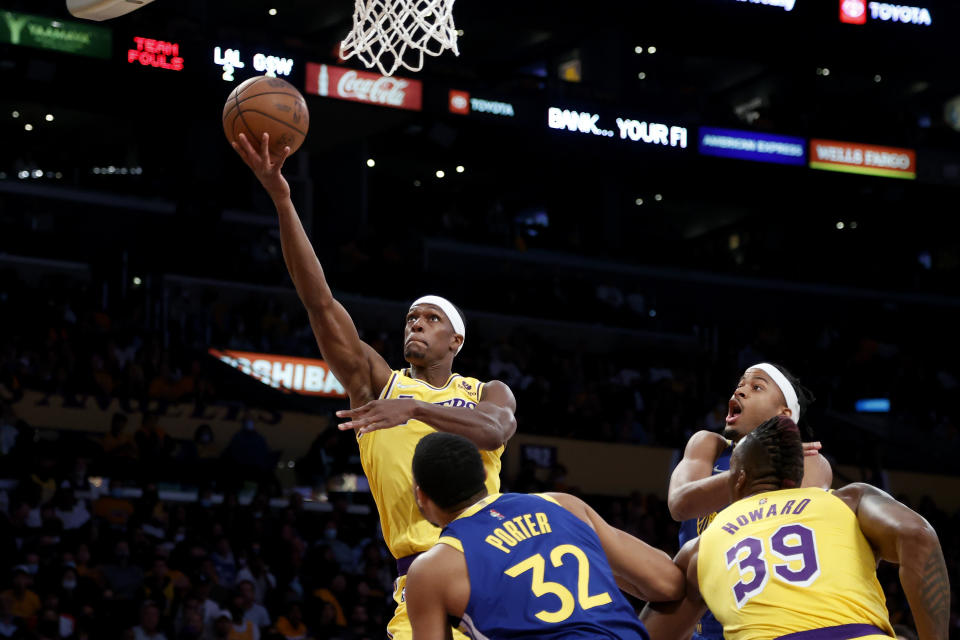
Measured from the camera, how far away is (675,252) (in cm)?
2962

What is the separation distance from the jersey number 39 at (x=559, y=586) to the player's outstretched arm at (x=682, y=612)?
1.83 feet

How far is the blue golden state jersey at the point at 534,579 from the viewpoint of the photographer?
3699 millimetres

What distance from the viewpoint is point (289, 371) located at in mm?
19266

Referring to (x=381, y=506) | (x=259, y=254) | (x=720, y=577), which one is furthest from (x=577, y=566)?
(x=259, y=254)

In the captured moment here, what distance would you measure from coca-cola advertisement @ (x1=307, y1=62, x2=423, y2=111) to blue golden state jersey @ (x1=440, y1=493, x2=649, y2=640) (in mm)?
16815

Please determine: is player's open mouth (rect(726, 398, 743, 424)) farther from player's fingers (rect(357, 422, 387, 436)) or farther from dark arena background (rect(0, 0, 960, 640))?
dark arena background (rect(0, 0, 960, 640))

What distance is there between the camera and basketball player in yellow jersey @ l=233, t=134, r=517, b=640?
517 centimetres

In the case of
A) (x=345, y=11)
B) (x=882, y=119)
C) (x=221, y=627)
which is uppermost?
(x=345, y=11)

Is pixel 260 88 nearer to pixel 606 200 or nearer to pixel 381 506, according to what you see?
pixel 381 506

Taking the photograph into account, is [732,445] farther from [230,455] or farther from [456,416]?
[230,455]

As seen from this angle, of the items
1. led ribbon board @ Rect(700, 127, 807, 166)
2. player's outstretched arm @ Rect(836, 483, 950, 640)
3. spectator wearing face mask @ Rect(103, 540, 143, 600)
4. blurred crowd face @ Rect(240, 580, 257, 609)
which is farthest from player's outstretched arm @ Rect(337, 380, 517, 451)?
led ribbon board @ Rect(700, 127, 807, 166)

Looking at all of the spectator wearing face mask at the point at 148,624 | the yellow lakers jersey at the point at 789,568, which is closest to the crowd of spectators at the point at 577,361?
the spectator wearing face mask at the point at 148,624

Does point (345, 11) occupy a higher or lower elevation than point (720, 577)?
higher

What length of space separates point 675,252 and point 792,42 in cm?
583
